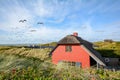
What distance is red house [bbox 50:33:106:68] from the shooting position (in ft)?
86.0

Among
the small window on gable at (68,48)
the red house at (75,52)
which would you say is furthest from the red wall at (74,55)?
the small window on gable at (68,48)

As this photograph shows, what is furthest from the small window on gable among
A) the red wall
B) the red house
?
the red wall

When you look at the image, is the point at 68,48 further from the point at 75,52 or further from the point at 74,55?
the point at 74,55

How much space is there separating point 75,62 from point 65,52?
3.08 m

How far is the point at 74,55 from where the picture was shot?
27906mm

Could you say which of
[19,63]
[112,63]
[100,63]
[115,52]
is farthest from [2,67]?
[115,52]

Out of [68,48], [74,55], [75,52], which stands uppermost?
[68,48]

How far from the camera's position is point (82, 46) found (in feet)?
87.1

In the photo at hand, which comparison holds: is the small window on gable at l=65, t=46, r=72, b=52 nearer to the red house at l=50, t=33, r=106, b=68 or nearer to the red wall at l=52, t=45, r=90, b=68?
the red house at l=50, t=33, r=106, b=68

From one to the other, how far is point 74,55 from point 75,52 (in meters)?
0.66

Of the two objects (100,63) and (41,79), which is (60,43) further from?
(41,79)

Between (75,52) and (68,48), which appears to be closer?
(75,52)

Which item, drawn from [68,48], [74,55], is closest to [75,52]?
[74,55]

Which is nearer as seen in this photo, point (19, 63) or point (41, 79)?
point (41, 79)
